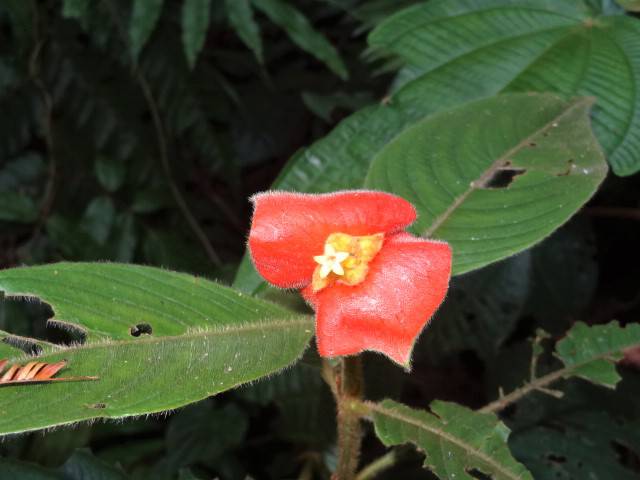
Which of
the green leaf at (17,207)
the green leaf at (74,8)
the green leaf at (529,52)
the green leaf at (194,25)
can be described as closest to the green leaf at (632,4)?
the green leaf at (529,52)

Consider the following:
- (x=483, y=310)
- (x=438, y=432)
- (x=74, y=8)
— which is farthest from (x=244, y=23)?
(x=438, y=432)

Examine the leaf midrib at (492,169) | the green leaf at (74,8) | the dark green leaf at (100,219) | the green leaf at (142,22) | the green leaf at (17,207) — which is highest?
the green leaf at (74,8)

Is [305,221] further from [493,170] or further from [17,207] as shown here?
[17,207]

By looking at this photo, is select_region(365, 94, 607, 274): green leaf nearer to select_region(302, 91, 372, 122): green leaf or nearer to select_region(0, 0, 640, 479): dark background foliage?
select_region(0, 0, 640, 479): dark background foliage

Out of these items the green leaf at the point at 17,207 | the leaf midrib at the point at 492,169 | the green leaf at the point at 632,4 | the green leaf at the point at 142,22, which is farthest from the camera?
the green leaf at the point at 17,207

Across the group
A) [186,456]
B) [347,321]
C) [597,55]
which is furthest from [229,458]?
[597,55]

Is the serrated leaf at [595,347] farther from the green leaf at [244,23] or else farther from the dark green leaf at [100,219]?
the dark green leaf at [100,219]

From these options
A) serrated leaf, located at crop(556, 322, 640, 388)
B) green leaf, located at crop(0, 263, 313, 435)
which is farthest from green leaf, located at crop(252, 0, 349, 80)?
green leaf, located at crop(0, 263, 313, 435)
